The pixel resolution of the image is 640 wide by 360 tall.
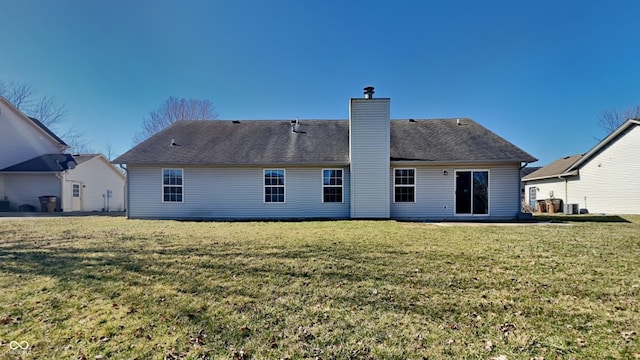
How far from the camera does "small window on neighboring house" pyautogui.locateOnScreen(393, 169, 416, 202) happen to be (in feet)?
42.7

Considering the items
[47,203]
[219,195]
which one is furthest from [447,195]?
[47,203]

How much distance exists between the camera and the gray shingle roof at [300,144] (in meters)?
12.9

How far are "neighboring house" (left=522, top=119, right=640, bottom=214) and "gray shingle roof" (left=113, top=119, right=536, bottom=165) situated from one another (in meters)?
8.35

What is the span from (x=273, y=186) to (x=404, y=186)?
5864mm

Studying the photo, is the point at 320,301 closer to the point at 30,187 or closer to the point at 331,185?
the point at 331,185

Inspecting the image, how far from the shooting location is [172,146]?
1415cm

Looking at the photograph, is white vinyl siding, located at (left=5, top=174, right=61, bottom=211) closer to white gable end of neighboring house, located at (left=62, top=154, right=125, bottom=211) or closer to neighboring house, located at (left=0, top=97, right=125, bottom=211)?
neighboring house, located at (left=0, top=97, right=125, bottom=211)

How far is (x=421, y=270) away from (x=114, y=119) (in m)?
34.4

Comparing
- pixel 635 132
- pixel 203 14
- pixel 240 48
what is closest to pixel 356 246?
pixel 203 14

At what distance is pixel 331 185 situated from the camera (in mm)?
13141

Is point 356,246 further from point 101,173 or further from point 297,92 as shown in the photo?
point 101,173

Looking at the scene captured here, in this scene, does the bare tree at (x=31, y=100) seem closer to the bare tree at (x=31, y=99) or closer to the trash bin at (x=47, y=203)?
the bare tree at (x=31, y=99)

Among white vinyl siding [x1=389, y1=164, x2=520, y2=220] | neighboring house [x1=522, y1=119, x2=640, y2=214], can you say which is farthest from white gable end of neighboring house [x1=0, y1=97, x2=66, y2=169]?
neighboring house [x1=522, y1=119, x2=640, y2=214]

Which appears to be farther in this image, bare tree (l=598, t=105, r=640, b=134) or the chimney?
bare tree (l=598, t=105, r=640, b=134)
